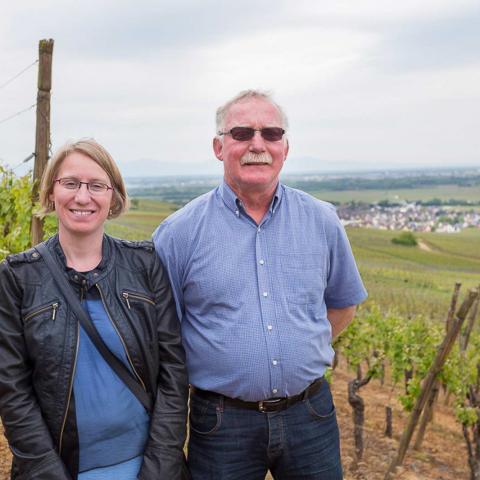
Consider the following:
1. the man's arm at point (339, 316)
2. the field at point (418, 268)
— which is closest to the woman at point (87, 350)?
the man's arm at point (339, 316)

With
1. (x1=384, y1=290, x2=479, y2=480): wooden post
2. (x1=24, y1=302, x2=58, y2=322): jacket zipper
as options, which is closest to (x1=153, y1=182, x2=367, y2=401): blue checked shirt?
(x1=24, y1=302, x2=58, y2=322): jacket zipper

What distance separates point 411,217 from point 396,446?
87.7m

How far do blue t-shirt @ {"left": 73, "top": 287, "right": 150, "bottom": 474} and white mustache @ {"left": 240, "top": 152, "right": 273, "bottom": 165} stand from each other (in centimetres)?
89

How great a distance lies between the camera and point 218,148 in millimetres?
2953

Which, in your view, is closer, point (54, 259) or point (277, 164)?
point (54, 259)

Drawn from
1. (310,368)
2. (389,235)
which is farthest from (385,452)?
(389,235)

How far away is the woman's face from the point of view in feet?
7.82

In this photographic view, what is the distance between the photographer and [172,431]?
2.45 metres

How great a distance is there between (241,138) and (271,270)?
0.61m

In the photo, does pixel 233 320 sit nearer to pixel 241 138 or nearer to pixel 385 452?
pixel 241 138

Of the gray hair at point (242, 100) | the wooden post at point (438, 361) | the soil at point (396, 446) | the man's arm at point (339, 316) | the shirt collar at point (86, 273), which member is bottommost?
the soil at point (396, 446)

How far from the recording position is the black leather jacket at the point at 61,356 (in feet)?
7.45

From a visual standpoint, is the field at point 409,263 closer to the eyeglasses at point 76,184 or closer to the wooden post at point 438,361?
the wooden post at point 438,361

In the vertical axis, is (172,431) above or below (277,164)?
below
